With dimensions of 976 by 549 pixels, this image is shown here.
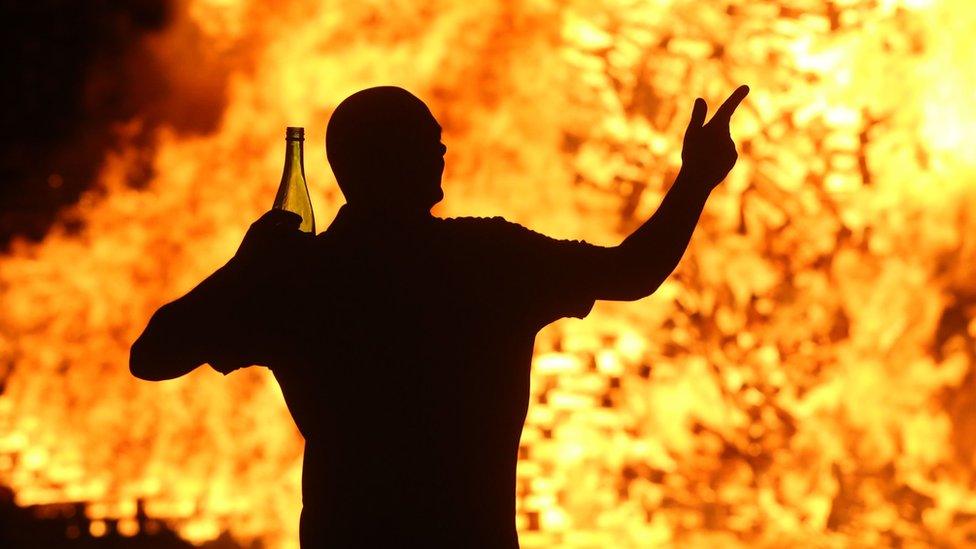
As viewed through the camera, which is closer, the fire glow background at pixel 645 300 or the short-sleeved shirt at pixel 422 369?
the short-sleeved shirt at pixel 422 369

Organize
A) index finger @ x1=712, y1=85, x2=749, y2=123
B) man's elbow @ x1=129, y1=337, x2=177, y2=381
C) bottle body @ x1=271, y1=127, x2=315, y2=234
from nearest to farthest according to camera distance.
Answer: man's elbow @ x1=129, y1=337, x2=177, y2=381
index finger @ x1=712, y1=85, x2=749, y2=123
bottle body @ x1=271, y1=127, x2=315, y2=234

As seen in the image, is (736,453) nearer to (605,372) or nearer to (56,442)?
(605,372)

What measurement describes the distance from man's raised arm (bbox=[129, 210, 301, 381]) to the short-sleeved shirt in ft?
0.12

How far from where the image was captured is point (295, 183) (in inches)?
53.7

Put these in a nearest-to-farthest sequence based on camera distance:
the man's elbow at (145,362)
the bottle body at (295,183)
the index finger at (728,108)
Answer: the man's elbow at (145,362)
the index finger at (728,108)
the bottle body at (295,183)

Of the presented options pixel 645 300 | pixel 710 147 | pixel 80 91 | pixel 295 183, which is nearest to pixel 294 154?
pixel 295 183

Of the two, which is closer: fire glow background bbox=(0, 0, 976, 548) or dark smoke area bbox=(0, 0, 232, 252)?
fire glow background bbox=(0, 0, 976, 548)

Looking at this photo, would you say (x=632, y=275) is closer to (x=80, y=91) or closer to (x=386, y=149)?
(x=386, y=149)

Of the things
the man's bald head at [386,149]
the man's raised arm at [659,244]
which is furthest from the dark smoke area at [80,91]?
the man's raised arm at [659,244]

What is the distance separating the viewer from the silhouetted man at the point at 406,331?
94 centimetres

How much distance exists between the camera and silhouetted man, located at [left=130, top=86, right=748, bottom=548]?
3.07ft

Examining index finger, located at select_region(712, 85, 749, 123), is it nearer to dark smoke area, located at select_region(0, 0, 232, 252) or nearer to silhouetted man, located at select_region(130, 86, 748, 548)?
silhouetted man, located at select_region(130, 86, 748, 548)

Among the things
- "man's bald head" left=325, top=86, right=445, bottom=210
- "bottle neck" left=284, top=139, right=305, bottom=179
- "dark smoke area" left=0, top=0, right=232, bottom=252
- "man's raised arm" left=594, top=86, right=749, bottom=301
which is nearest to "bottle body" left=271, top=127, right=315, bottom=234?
"bottle neck" left=284, top=139, right=305, bottom=179

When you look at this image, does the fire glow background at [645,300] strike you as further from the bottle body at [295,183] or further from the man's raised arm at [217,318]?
the man's raised arm at [217,318]
